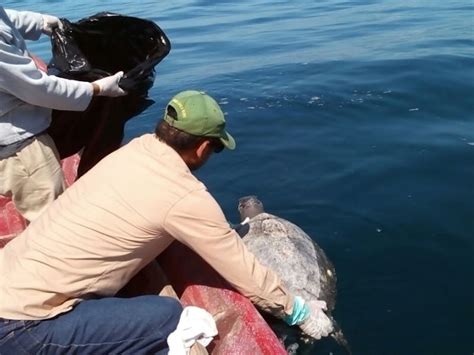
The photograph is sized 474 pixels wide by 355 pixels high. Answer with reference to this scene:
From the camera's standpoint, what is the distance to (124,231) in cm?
304

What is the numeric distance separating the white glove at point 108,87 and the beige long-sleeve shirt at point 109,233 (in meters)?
0.88

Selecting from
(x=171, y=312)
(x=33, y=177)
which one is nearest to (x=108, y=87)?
(x=33, y=177)

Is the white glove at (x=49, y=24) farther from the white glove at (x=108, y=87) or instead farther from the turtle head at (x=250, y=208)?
the turtle head at (x=250, y=208)

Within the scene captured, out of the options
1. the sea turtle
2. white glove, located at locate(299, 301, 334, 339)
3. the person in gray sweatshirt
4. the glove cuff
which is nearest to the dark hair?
the person in gray sweatshirt

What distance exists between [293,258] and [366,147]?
128 inches

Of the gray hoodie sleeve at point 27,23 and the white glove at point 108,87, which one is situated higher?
the gray hoodie sleeve at point 27,23

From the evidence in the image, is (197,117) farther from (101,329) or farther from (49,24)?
(49,24)

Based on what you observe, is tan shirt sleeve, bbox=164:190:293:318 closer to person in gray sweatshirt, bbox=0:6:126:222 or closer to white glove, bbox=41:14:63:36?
person in gray sweatshirt, bbox=0:6:126:222

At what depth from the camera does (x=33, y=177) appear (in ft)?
12.7

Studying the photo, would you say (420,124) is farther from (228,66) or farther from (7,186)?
(7,186)

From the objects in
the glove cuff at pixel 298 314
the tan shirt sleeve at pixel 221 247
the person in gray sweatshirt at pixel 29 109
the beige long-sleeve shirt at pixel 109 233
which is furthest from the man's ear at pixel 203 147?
the glove cuff at pixel 298 314

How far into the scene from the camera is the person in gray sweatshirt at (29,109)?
3.34 meters

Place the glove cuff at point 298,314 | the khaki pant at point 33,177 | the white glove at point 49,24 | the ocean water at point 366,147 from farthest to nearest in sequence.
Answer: the ocean water at point 366,147 → the white glove at point 49,24 → the khaki pant at point 33,177 → the glove cuff at point 298,314

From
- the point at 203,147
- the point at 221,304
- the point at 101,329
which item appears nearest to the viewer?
the point at 101,329
